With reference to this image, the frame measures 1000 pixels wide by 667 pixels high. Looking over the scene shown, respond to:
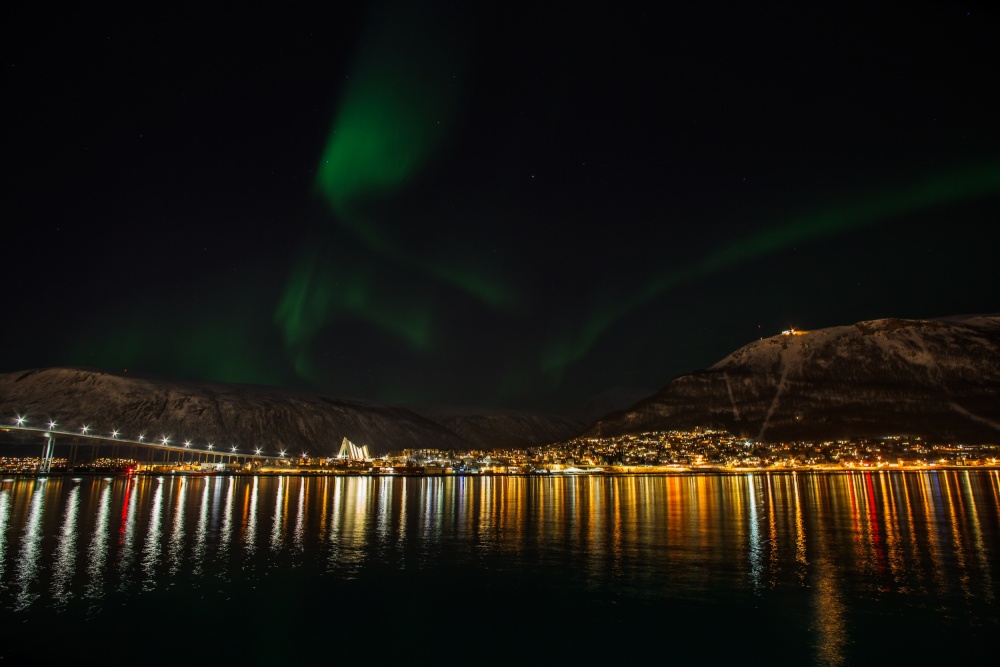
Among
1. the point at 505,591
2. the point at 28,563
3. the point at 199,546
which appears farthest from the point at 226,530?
the point at 505,591

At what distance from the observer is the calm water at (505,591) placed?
55.1 feet

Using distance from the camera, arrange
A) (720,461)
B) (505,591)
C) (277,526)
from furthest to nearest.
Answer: (720,461) < (277,526) < (505,591)

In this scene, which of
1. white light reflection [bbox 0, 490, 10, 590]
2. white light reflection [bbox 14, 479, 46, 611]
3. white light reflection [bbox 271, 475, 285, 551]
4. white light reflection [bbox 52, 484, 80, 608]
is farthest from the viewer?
white light reflection [bbox 271, 475, 285, 551]

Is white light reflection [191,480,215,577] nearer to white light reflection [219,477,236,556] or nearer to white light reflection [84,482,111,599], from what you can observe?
white light reflection [219,477,236,556]

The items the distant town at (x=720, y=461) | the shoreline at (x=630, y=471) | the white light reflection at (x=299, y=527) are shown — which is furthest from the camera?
the distant town at (x=720, y=461)

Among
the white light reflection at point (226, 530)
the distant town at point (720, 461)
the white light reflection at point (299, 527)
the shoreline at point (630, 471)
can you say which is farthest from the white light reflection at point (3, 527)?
the distant town at point (720, 461)

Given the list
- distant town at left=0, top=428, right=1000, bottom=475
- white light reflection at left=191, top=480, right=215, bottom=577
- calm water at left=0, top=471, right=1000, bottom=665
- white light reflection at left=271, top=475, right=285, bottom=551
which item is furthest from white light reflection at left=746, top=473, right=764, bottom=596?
distant town at left=0, top=428, right=1000, bottom=475

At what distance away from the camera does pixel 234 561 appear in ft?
94.8

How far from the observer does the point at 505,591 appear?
23.2 metres

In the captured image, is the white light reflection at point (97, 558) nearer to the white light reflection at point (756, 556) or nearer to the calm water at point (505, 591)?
the calm water at point (505, 591)

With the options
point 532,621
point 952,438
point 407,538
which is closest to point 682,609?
point 532,621

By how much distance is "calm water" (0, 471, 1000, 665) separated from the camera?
16.8m

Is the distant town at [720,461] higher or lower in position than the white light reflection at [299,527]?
higher

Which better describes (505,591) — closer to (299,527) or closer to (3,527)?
(299,527)
